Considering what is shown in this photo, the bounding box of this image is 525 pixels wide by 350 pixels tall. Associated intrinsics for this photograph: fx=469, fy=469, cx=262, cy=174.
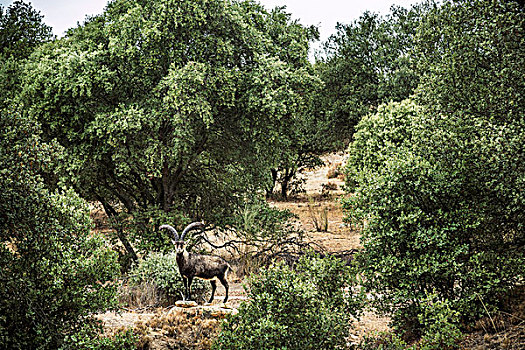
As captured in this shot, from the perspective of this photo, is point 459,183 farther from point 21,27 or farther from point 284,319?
point 21,27

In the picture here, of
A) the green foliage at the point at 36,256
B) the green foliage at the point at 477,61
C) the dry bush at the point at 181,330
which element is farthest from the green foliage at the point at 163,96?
the green foliage at the point at 36,256

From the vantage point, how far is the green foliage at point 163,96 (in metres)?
10.1

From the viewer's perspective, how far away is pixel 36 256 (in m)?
4.63

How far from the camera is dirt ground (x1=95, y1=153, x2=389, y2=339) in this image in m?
6.91

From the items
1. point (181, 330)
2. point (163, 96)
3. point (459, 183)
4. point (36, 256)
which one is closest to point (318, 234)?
point (163, 96)

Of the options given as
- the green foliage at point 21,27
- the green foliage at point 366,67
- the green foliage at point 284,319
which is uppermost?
the green foliage at point 21,27

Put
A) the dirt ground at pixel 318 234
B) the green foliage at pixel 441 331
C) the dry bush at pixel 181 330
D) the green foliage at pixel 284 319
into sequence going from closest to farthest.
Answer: the green foliage at pixel 284 319 < the green foliage at pixel 441 331 < the dry bush at pixel 181 330 < the dirt ground at pixel 318 234

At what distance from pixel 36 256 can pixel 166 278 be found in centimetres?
373

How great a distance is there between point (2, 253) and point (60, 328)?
0.93m

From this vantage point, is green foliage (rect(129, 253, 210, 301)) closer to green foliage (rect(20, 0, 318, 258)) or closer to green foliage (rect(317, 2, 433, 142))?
green foliage (rect(20, 0, 318, 258))

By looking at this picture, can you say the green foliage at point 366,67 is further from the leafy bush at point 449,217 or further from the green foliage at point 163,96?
the leafy bush at point 449,217

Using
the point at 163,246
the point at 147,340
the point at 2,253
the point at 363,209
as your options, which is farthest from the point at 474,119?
the point at 163,246

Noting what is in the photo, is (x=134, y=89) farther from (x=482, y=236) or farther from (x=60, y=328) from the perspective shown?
(x=482, y=236)

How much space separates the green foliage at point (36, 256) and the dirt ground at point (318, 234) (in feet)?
2.24
